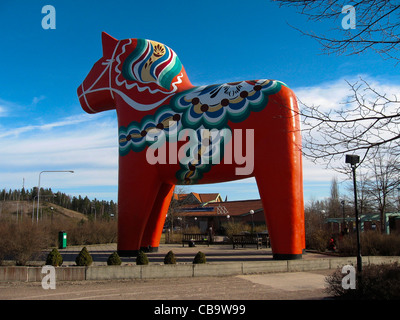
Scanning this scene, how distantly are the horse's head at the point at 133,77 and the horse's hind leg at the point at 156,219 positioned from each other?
167 inches

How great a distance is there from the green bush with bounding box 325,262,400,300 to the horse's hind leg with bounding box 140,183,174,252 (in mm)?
10520

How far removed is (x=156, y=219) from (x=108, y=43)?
8.61 m

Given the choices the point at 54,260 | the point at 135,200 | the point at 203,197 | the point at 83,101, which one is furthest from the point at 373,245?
the point at 203,197

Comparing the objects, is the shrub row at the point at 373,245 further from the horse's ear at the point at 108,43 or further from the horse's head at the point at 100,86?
the horse's ear at the point at 108,43

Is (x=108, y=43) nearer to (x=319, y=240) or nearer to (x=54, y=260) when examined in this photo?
(x=54, y=260)

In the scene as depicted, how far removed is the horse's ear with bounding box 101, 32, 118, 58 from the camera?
17.8 meters

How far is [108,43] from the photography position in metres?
18.0

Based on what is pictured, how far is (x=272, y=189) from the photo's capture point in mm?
14039

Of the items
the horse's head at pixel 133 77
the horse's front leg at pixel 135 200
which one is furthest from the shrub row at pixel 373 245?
the horse's head at pixel 133 77

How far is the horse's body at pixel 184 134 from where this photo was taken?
46.2 feet

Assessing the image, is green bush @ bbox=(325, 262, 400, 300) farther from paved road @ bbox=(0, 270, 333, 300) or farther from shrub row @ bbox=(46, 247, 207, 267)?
shrub row @ bbox=(46, 247, 207, 267)

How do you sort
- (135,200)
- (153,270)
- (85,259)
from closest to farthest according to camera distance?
1. (153,270)
2. (85,259)
3. (135,200)
